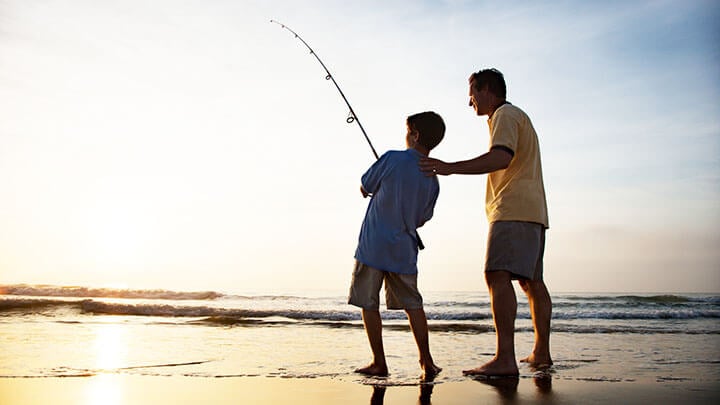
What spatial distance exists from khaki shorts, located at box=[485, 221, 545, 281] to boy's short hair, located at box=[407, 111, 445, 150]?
597 mm

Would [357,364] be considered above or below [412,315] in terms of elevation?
below

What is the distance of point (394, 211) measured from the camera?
11.3 feet

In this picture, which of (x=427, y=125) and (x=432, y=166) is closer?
(x=432, y=166)

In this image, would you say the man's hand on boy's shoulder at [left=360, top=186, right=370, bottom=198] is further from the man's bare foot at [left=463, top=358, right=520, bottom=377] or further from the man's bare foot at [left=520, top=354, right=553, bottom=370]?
the man's bare foot at [left=520, top=354, right=553, bottom=370]

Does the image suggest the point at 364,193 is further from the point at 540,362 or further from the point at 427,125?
the point at 540,362

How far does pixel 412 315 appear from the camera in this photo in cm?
348

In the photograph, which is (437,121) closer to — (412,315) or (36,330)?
(412,315)

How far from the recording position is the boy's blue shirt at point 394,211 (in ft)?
11.2

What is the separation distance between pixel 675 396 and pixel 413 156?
171 centimetres

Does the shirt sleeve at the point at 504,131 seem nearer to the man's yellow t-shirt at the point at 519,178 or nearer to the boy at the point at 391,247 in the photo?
the man's yellow t-shirt at the point at 519,178

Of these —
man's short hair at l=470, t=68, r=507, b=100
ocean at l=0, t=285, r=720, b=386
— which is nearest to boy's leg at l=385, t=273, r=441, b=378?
ocean at l=0, t=285, r=720, b=386

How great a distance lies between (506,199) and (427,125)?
60 cm

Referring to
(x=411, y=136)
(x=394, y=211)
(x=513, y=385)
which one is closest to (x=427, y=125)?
(x=411, y=136)

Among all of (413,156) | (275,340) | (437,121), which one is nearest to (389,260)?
(413,156)
